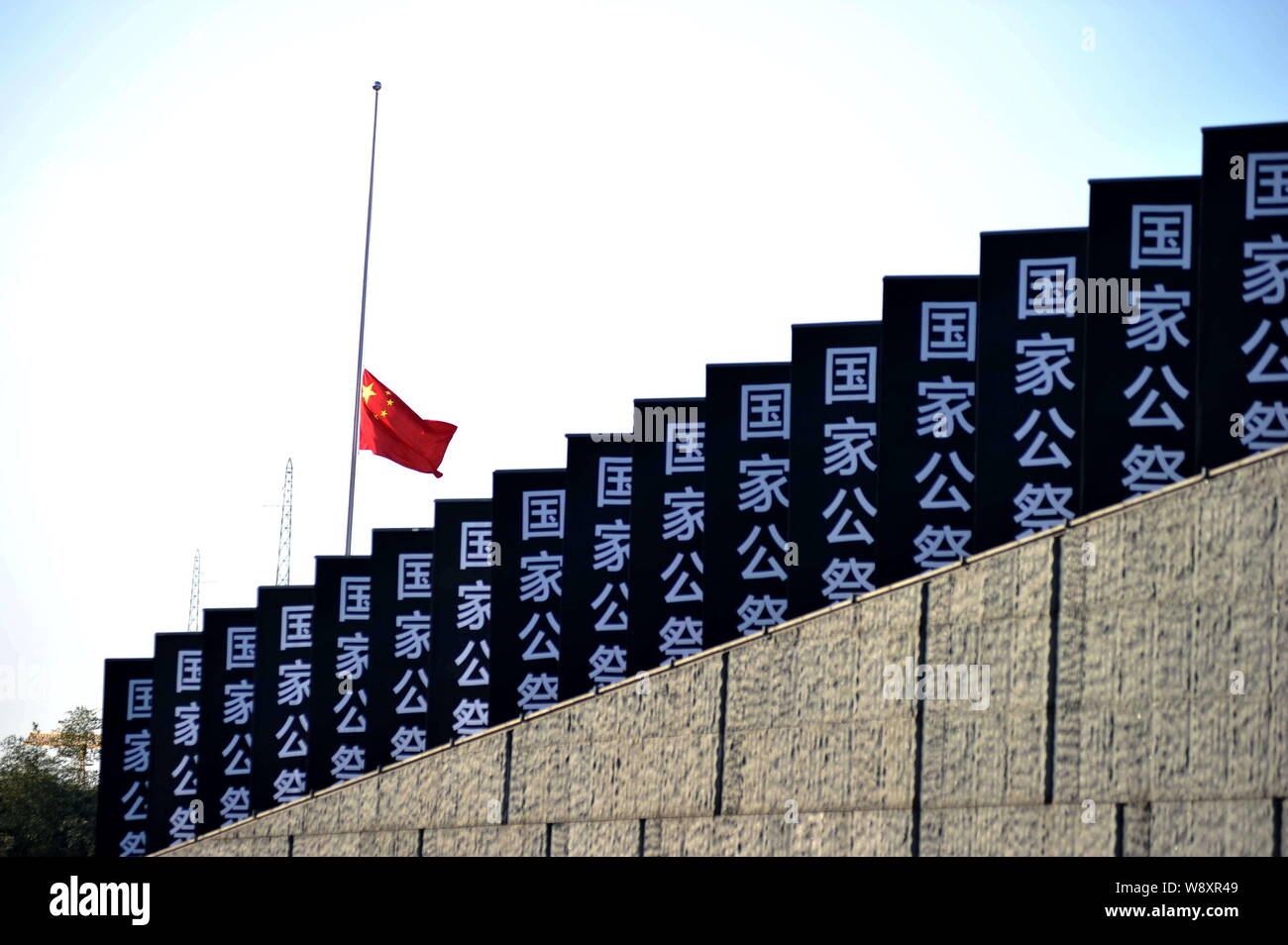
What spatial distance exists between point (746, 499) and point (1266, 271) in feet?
22.1

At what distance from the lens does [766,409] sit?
64.8 ft

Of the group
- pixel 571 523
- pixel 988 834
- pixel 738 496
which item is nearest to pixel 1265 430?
pixel 988 834

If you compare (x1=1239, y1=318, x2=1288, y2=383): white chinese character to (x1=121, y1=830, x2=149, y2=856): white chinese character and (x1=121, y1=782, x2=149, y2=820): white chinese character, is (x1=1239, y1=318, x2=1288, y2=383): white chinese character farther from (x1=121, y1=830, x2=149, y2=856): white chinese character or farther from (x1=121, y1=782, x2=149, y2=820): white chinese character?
(x1=121, y1=782, x2=149, y2=820): white chinese character

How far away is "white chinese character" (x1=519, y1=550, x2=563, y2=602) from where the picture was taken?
74.8 ft

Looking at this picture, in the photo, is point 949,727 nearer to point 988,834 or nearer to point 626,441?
point 988,834

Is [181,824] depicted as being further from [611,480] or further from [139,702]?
[611,480]

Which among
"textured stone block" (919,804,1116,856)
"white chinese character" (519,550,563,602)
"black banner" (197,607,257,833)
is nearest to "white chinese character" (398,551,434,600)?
"white chinese character" (519,550,563,602)

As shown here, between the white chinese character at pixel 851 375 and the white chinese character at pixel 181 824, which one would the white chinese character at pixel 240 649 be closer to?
the white chinese character at pixel 181 824

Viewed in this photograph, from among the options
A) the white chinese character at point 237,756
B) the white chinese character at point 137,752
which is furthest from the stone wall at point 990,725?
the white chinese character at point 137,752

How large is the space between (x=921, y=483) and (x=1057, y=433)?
1542 mm

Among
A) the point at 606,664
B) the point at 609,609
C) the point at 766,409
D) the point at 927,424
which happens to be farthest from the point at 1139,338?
the point at 606,664

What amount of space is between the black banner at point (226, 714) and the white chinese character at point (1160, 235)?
16.9 m

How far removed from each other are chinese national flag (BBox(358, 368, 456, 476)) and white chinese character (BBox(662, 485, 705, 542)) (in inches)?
315

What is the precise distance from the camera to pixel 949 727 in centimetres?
1218
